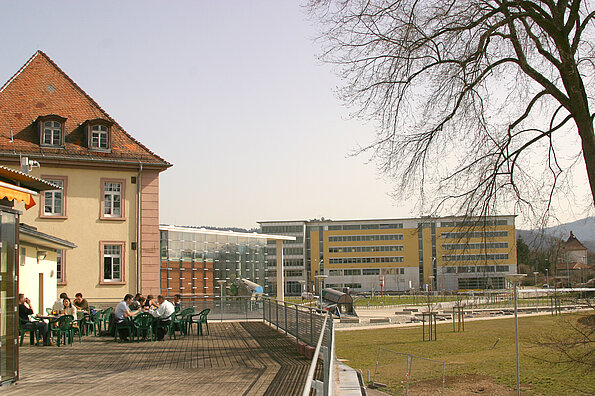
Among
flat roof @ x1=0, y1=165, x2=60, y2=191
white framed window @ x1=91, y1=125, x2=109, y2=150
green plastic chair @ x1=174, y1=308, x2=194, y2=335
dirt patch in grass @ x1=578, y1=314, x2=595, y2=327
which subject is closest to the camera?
flat roof @ x1=0, y1=165, x2=60, y2=191

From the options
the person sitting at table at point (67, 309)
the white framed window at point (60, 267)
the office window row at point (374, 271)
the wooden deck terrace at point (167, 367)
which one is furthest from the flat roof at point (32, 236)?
the office window row at point (374, 271)

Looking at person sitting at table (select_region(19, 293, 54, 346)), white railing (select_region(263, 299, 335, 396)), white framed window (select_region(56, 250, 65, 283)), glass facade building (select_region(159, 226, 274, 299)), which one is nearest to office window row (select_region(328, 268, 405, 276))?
glass facade building (select_region(159, 226, 274, 299))

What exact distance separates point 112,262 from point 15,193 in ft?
69.2

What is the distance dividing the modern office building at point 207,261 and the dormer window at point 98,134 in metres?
5.24

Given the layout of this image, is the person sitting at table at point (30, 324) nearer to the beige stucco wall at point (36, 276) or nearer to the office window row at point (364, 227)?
the beige stucco wall at point (36, 276)

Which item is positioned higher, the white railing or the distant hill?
the distant hill

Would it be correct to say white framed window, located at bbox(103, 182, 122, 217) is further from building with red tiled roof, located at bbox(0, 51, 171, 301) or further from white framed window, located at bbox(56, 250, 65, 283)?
white framed window, located at bbox(56, 250, 65, 283)

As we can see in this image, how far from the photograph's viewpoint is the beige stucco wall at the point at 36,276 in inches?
782

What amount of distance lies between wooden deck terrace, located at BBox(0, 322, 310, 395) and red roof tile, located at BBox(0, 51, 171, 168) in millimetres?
13714

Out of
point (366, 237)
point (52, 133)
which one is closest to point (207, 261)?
point (52, 133)

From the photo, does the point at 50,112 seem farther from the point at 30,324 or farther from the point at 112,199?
the point at 30,324

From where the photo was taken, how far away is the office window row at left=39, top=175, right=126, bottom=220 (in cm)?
2966

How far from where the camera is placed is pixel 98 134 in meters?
30.8

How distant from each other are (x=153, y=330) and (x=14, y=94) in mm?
18443
